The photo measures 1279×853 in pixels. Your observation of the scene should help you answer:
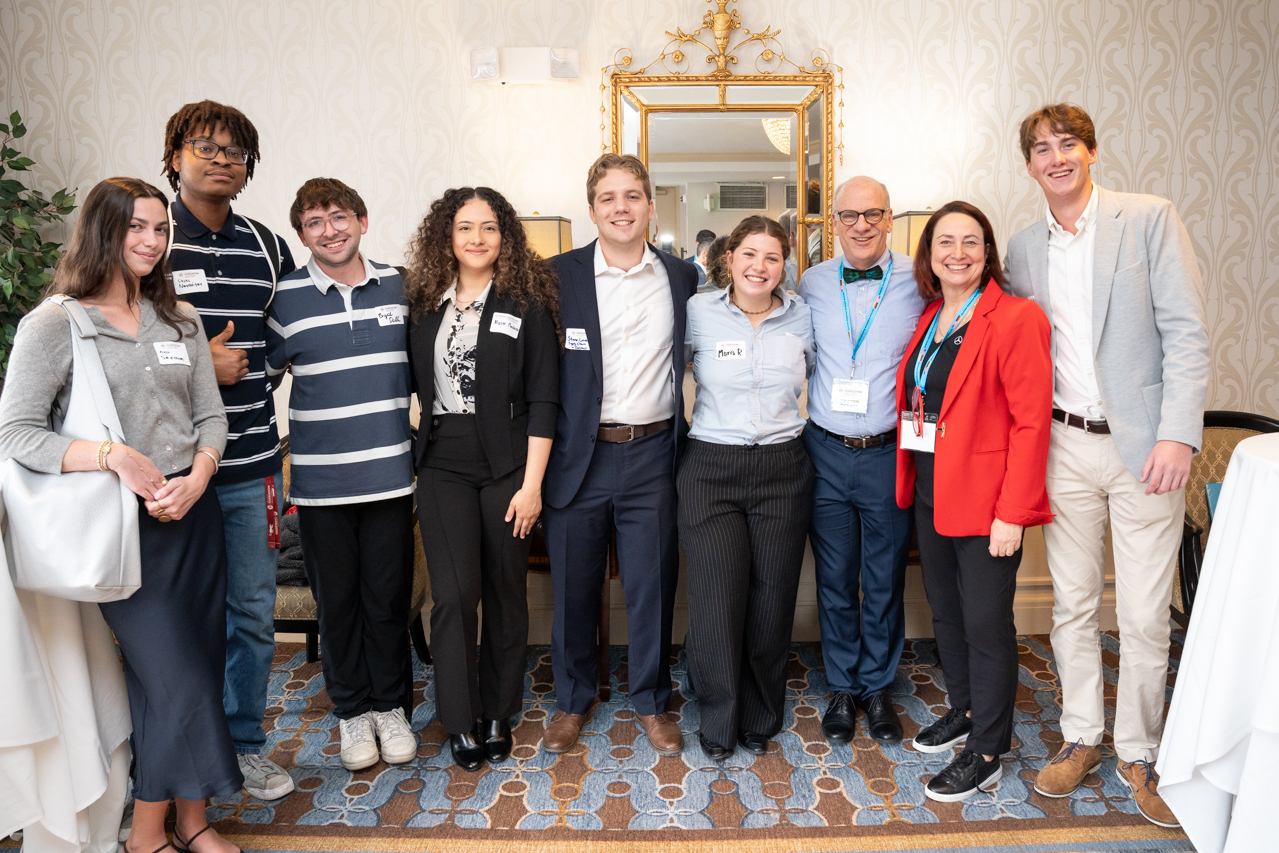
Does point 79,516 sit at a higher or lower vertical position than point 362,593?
higher

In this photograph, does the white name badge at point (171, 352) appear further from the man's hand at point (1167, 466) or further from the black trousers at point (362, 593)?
the man's hand at point (1167, 466)

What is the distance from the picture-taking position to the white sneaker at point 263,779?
2.33 metres

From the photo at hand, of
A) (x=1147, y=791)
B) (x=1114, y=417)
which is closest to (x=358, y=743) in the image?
(x=1147, y=791)

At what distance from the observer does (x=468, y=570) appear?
2.40 metres

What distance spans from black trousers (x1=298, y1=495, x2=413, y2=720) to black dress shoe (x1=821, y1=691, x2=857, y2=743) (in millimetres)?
1388

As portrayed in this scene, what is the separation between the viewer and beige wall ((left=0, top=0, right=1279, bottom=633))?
358 cm

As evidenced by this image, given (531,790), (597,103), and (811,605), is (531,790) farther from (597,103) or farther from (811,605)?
(597,103)

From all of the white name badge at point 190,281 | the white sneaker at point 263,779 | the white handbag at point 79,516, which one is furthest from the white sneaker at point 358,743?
the white name badge at point 190,281

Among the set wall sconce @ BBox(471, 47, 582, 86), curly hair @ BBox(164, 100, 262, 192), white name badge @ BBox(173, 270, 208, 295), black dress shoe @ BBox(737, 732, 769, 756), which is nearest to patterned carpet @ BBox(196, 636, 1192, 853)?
black dress shoe @ BBox(737, 732, 769, 756)

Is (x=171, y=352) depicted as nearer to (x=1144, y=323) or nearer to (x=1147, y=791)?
(x=1144, y=323)

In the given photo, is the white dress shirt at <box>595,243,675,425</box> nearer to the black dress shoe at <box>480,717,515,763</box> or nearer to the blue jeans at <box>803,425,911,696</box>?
the blue jeans at <box>803,425,911,696</box>

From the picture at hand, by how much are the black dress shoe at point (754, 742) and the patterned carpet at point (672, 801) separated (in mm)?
25

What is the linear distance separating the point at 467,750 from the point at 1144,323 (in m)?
2.31

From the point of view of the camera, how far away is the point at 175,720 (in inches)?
75.2
